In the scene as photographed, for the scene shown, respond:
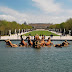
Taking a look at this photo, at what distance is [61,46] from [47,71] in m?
12.6

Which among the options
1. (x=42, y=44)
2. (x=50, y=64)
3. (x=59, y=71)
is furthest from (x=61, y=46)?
(x=59, y=71)

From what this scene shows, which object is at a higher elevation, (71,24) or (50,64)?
(71,24)

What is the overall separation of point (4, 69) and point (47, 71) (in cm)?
304

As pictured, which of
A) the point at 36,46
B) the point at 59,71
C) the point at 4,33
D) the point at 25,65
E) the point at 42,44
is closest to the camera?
the point at 59,71

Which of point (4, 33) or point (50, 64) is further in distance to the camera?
point (4, 33)

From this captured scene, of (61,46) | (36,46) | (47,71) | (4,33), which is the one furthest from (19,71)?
(4,33)

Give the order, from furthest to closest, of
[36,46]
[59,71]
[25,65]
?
[36,46]
[25,65]
[59,71]

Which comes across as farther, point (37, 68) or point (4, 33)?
point (4, 33)

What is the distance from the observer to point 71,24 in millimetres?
56281

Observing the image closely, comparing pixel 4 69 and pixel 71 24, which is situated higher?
pixel 71 24

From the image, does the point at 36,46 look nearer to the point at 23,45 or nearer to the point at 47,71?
the point at 23,45

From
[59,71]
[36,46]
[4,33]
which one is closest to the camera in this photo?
[59,71]

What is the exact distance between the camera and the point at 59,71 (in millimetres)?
11555

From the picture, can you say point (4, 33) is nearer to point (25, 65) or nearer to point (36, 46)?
point (36, 46)
